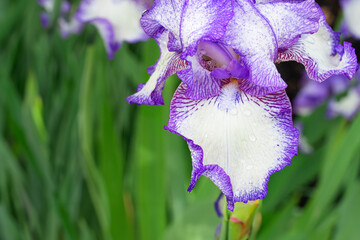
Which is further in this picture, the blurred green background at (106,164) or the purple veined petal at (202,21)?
the blurred green background at (106,164)

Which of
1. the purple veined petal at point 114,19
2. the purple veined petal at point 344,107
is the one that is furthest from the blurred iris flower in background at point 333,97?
the purple veined petal at point 114,19

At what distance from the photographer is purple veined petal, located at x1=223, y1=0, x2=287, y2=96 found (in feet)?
1.14

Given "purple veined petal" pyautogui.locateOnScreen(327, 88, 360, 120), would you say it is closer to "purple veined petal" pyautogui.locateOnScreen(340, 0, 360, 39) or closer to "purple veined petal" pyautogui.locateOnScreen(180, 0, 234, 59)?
"purple veined petal" pyautogui.locateOnScreen(340, 0, 360, 39)

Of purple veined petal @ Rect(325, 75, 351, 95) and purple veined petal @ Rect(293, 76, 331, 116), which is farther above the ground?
purple veined petal @ Rect(325, 75, 351, 95)

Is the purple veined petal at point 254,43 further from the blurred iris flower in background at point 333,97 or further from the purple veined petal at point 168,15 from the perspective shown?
the blurred iris flower in background at point 333,97

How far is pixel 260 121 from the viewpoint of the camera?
36 centimetres

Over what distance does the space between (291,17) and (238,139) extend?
0.10 m

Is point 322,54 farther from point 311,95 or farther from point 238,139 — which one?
point 311,95

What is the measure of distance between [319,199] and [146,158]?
13.0 inches

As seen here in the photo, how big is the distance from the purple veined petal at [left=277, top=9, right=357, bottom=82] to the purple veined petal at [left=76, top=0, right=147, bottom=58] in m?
0.41

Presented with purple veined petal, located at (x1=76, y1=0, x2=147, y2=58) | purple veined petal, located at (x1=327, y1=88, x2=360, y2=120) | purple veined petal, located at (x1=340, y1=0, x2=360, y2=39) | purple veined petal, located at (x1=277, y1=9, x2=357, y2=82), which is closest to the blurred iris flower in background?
purple veined petal, located at (x1=327, y1=88, x2=360, y2=120)

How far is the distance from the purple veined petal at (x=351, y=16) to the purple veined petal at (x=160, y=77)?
24.6 inches

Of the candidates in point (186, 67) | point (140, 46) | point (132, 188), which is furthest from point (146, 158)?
point (140, 46)

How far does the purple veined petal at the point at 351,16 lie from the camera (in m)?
0.96
